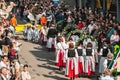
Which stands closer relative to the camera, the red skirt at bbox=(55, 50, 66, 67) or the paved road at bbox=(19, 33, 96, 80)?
the paved road at bbox=(19, 33, 96, 80)

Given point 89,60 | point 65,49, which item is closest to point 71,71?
point 89,60

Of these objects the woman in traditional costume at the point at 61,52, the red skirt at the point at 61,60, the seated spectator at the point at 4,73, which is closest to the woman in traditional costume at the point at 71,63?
the woman in traditional costume at the point at 61,52

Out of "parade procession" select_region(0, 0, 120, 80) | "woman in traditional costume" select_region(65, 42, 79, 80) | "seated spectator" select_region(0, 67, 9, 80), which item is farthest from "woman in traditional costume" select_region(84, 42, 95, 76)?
"seated spectator" select_region(0, 67, 9, 80)

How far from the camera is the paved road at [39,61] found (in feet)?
65.4

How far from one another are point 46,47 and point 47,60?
293cm

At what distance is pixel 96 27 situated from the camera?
2308 cm

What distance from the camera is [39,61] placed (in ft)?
74.6

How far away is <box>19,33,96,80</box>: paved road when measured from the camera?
65.4 ft

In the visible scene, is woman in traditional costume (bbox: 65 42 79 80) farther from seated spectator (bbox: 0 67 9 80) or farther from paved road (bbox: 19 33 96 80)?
seated spectator (bbox: 0 67 9 80)

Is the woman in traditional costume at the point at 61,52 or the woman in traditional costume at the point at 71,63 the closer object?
the woman in traditional costume at the point at 71,63

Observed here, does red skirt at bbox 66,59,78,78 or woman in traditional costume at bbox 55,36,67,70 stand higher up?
woman in traditional costume at bbox 55,36,67,70

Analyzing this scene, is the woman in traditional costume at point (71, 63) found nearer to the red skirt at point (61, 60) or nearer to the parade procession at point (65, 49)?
the parade procession at point (65, 49)

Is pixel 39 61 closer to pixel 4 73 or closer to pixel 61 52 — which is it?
pixel 61 52

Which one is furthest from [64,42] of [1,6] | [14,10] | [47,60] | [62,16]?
[14,10]
